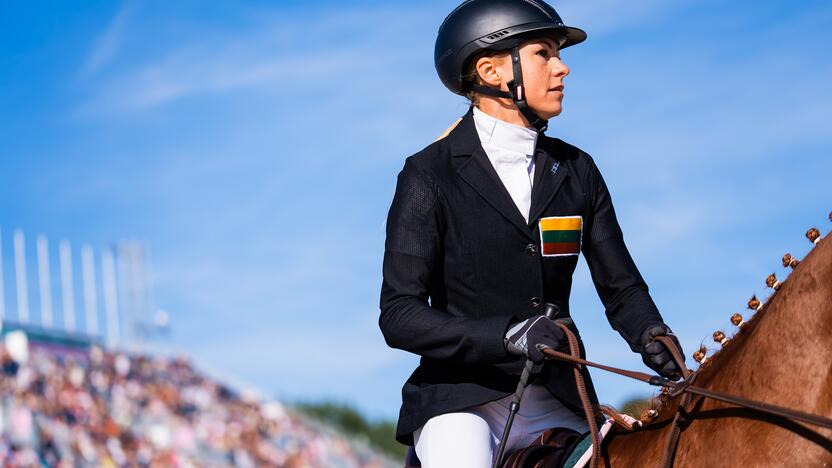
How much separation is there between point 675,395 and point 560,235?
2.67 ft

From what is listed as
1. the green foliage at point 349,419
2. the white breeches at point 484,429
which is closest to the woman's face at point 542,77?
the white breeches at point 484,429

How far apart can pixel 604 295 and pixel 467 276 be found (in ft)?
1.92

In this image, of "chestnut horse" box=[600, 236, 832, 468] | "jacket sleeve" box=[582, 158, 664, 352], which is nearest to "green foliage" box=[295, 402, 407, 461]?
"jacket sleeve" box=[582, 158, 664, 352]

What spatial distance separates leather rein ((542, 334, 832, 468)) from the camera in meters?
2.54

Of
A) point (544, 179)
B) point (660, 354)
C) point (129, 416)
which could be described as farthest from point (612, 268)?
point (129, 416)

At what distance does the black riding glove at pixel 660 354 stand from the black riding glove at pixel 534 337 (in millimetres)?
306

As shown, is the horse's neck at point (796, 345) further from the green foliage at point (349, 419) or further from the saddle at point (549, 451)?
the green foliage at point (349, 419)

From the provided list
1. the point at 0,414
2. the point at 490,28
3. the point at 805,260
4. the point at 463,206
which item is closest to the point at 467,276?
the point at 463,206

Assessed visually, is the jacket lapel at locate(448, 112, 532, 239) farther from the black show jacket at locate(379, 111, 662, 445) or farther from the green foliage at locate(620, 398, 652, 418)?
the green foliage at locate(620, 398, 652, 418)

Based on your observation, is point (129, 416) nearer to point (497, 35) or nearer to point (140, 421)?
point (140, 421)

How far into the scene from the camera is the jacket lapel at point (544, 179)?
3590 mm

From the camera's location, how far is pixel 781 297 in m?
2.75

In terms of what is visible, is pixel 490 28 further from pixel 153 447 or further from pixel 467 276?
pixel 153 447

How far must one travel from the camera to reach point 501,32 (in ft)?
12.1
